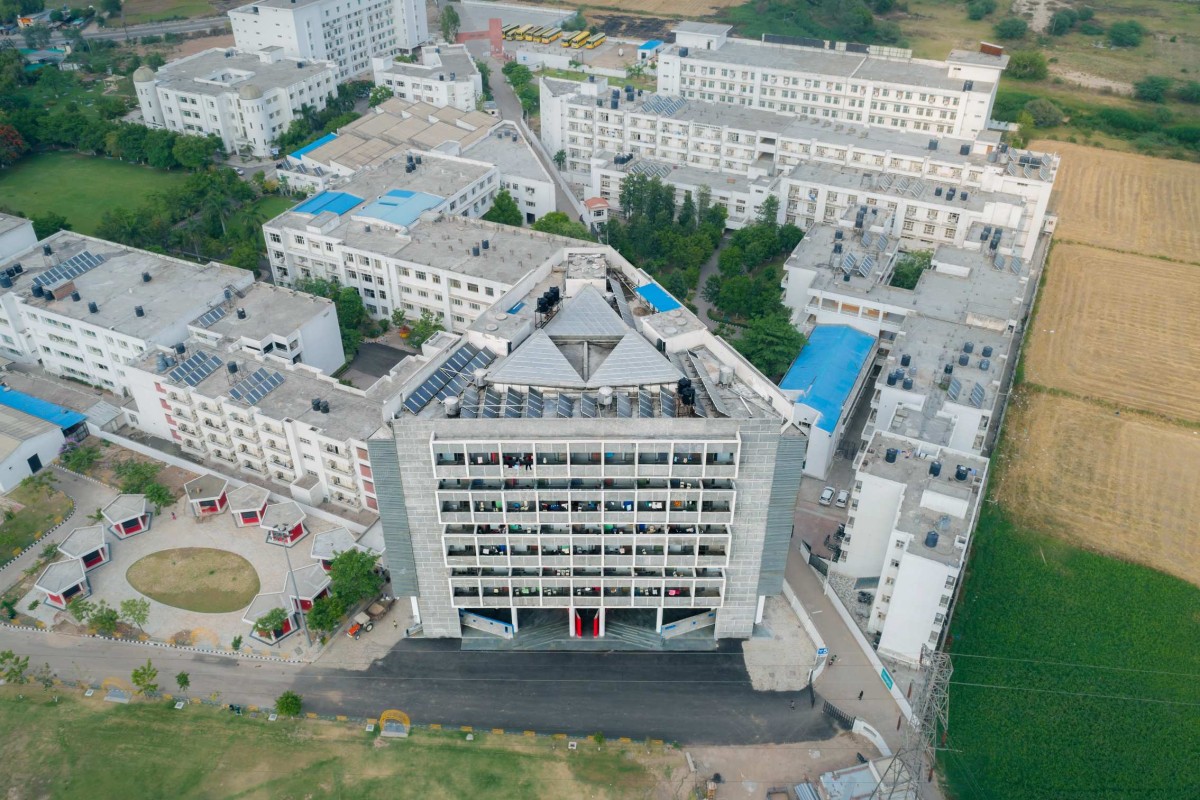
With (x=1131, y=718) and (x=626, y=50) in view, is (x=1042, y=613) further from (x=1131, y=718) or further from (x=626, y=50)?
(x=626, y=50)

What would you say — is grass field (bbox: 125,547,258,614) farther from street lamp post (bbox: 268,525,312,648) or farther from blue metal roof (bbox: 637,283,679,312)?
blue metal roof (bbox: 637,283,679,312)

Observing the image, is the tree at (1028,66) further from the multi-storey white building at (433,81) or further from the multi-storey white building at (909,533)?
the multi-storey white building at (909,533)

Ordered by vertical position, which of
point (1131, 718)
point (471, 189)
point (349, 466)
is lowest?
point (1131, 718)

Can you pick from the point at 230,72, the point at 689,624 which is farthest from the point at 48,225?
the point at 689,624

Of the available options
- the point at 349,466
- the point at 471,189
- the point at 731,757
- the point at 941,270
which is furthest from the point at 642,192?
the point at 731,757

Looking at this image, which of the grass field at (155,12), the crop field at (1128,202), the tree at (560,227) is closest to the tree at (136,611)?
the tree at (560,227)

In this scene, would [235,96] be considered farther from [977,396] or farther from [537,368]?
[977,396]
